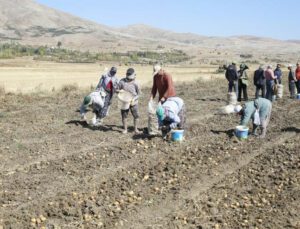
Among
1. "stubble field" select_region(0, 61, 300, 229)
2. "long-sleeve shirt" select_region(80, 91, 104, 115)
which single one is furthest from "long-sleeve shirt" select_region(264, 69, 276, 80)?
"long-sleeve shirt" select_region(80, 91, 104, 115)

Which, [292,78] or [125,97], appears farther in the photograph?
[292,78]

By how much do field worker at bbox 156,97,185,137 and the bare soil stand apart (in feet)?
1.26

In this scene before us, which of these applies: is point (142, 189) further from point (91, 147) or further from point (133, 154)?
point (91, 147)

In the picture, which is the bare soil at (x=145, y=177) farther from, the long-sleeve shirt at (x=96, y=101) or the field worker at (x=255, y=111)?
the long-sleeve shirt at (x=96, y=101)

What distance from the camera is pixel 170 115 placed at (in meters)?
10.8

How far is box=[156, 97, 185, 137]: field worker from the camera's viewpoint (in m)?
10.7

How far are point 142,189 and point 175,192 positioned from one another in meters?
0.53

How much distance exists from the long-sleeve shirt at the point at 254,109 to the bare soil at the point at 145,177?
55 cm

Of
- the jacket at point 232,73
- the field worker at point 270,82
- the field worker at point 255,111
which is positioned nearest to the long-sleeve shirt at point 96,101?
the field worker at point 255,111

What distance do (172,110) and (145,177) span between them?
261 centimetres

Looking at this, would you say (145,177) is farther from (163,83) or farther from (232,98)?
(232,98)

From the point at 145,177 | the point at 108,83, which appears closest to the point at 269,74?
the point at 108,83

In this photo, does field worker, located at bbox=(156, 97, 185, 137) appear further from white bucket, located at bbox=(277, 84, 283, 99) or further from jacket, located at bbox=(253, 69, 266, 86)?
white bucket, located at bbox=(277, 84, 283, 99)

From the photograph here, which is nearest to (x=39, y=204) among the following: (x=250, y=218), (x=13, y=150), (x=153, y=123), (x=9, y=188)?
(x=9, y=188)
